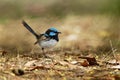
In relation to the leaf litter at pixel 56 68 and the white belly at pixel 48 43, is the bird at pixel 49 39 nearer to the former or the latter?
the white belly at pixel 48 43

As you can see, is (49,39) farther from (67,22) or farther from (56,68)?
(67,22)

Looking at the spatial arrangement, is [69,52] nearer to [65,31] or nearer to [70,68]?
[70,68]

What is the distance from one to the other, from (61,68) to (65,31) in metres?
5.17

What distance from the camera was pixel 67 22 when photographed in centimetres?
1180

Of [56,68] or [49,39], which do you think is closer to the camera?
[56,68]

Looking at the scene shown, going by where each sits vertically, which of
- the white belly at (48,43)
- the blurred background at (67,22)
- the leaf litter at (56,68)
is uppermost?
the blurred background at (67,22)

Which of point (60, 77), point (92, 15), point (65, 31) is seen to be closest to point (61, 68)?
point (60, 77)

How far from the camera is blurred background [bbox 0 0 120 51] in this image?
8.20 m

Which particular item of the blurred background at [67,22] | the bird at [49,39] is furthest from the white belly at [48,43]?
the blurred background at [67,22]

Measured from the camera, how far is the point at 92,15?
12523 mm

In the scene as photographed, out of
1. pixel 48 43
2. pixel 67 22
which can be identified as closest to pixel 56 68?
pixel 48 43

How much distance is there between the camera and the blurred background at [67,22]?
8203mm

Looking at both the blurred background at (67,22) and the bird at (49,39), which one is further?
the blurred background at (67,22)

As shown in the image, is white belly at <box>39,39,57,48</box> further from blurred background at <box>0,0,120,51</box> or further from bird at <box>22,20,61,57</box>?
blurred background at <box>0,0,120,51</box>
